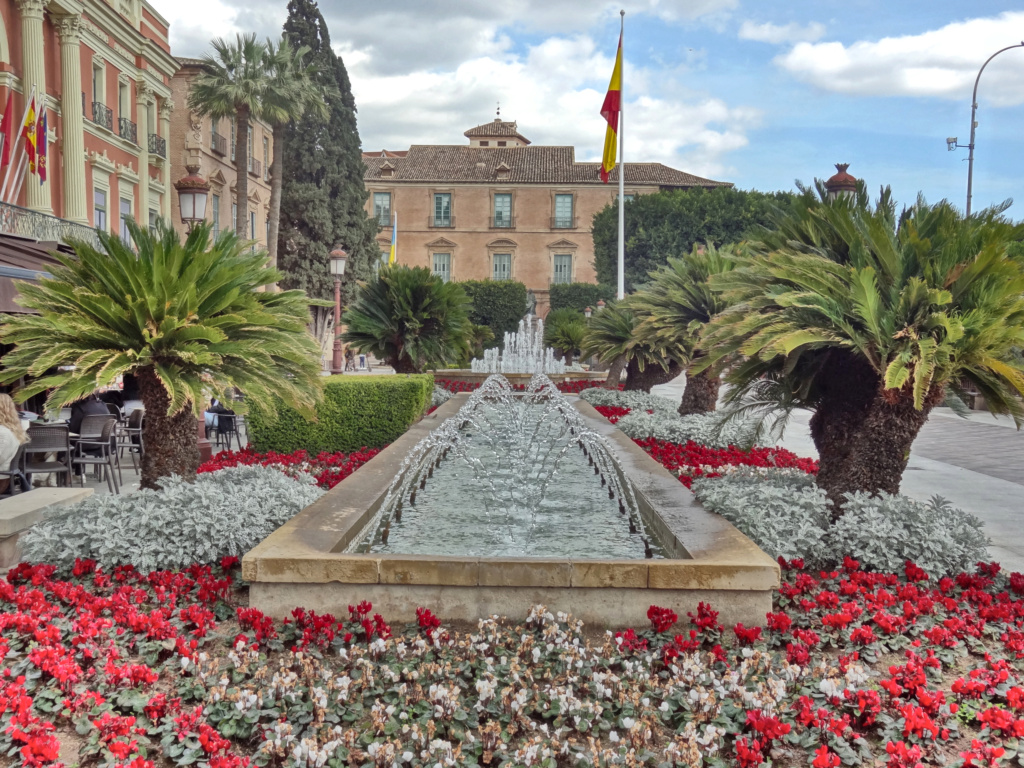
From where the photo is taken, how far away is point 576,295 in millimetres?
50438

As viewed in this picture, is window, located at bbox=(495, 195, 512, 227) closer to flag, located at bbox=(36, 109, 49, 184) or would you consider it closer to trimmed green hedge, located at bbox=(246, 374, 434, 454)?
flag, located at bbox=(36, 109, 49, 184)

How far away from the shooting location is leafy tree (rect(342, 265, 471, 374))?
1365 centimetres

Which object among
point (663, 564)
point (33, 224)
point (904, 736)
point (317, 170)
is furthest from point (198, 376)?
point (317, 170)

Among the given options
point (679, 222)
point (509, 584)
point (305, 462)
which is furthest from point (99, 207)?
point (679, 222)

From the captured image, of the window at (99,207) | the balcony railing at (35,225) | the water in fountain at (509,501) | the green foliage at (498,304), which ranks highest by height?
the window at (99,207)

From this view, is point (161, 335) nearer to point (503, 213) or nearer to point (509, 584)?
point (509, 584)

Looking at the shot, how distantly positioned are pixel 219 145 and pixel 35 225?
1496 centimetres

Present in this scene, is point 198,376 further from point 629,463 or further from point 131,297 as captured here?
point 629,463

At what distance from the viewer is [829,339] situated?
4988mm

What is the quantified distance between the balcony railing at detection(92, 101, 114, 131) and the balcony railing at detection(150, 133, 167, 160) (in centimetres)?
293

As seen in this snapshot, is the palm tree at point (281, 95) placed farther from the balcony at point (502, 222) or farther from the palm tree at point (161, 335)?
the balcony at point (502, 222)

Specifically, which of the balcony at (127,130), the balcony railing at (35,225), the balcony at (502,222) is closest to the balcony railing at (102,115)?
the balcony at (127,130)

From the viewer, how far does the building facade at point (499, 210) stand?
176ft

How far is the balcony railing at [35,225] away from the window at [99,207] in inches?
91.6
